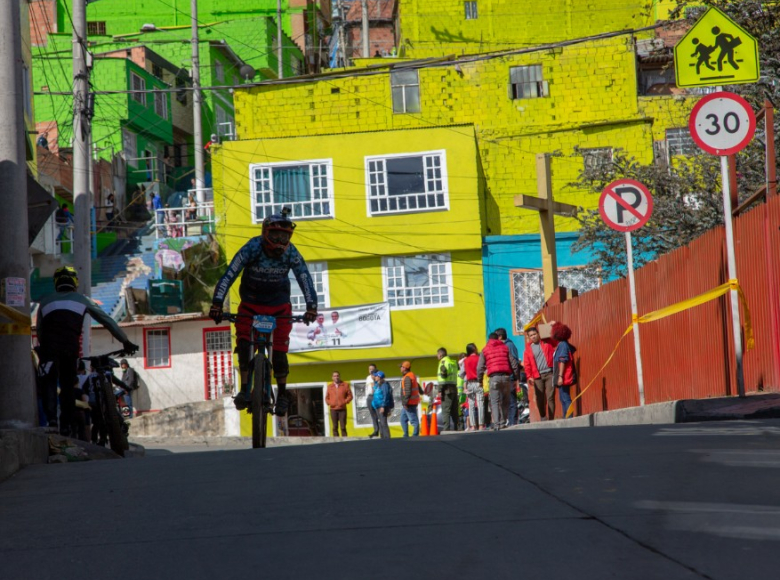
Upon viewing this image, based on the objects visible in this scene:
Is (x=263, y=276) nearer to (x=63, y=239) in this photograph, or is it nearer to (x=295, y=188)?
(x=295, y=188)

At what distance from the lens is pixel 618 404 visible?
1680 cm

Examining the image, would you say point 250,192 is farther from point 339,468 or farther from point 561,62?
point 339,468

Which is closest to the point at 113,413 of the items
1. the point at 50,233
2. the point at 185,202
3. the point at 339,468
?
the point at 339,468

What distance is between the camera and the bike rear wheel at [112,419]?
1170cm

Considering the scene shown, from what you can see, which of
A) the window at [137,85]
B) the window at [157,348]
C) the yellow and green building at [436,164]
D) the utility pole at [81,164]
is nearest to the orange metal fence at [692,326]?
the utility pole at [81,164]

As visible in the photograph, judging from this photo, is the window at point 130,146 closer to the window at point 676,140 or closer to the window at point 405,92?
the window at point 405,92

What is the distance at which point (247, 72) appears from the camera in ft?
212

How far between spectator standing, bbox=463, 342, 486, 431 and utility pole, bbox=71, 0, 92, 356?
7708mm

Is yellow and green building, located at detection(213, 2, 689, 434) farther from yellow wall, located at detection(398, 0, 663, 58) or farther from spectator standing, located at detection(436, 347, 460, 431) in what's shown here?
spectator standing, located at detection(436, 347, 460, 431)

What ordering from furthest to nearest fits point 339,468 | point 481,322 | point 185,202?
point 185,202
point 481,322
point 339,468

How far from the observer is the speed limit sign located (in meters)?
11.4

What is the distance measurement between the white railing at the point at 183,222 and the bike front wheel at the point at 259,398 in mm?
33731

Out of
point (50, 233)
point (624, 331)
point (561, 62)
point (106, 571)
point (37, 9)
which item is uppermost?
point (37, 9)

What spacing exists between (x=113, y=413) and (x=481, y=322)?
83.4ft
